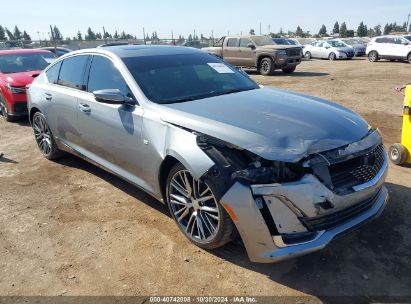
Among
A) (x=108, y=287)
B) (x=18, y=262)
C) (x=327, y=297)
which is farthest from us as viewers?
(x=18, y=262)

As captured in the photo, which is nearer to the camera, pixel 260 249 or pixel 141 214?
pixel 260 249

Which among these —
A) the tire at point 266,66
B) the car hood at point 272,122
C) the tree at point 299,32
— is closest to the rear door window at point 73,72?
the car hood at point 272,122

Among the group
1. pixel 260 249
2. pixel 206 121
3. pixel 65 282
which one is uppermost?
pixel 206 121

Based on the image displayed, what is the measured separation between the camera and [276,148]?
2.82 m

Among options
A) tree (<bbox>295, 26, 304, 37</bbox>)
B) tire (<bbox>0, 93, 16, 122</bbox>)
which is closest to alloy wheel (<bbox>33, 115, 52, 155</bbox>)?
tire (<bbox>0, 93, 16, 122</bbox>)

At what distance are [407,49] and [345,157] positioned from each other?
2226cm

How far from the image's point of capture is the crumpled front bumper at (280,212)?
2.71m

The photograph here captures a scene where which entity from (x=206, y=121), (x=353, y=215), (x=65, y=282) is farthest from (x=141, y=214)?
(x=353, y=215)

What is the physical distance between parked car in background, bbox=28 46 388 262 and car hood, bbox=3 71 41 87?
14.5 feet

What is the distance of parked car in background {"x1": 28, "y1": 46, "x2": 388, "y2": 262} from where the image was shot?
2768 millimetres

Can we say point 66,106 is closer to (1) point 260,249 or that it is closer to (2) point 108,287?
(2) point 108,287

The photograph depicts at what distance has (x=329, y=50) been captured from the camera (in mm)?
27203

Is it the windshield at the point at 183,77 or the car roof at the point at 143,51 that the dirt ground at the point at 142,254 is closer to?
the windshield at the point at 183,77

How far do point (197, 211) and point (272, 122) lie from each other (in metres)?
1.02
